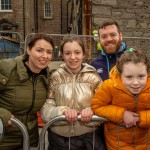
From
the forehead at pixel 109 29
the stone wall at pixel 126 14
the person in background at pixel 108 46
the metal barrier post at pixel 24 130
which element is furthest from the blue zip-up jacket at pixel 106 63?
the stone wall at pixel 126 14

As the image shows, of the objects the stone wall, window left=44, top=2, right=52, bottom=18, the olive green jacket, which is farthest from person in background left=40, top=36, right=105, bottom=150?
window left=44, top=2, right=52, bottom=18

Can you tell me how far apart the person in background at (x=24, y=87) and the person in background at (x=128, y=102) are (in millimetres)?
610

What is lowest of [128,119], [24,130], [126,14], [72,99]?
[24,130]

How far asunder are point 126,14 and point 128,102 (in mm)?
7605

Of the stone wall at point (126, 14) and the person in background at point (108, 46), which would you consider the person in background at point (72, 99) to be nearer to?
the person in background at point (108, 46)

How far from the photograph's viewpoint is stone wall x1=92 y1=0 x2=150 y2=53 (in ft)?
31.4

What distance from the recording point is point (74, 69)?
9.75 feet

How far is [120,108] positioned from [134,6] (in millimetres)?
7771

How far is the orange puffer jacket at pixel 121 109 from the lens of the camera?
2.63 metres

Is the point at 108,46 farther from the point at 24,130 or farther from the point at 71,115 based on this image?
the point at 24,130

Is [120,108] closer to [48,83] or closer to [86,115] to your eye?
[86,115]

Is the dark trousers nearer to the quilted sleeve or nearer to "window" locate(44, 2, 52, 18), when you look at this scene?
the quilted sleeve

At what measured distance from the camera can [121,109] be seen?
266 cm

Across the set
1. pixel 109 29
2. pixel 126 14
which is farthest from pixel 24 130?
pixel 126 14
